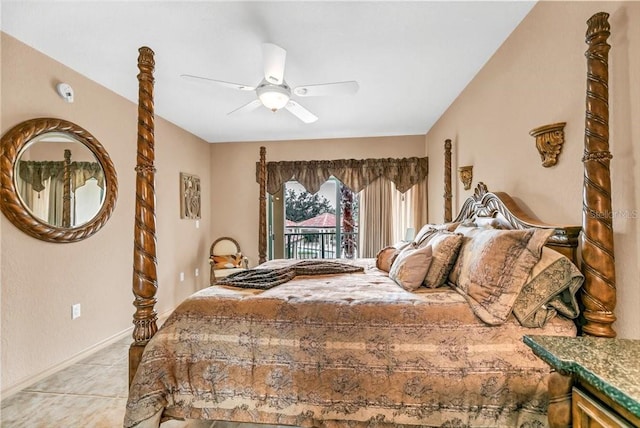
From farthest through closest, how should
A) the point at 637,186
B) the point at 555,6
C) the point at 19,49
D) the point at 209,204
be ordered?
the point at 209,204 → the point at 19,49 → the point at 555,6 → the point at 637,186

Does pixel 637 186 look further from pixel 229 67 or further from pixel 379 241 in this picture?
pixel 379 241

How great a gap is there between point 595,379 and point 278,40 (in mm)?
2464

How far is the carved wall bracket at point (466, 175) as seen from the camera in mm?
2982

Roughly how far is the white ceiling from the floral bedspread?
1.80 metres

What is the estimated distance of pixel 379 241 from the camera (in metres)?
4.88

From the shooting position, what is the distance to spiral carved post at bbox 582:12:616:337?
1.25 m

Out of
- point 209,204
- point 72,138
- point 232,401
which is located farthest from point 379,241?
point 72,138

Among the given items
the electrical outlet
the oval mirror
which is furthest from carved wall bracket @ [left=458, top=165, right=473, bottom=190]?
the electrical outlet

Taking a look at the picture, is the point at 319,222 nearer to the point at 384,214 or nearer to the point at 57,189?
the point at 384,214

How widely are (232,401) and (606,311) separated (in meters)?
1.78

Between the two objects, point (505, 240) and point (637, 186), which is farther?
point (505, 240)

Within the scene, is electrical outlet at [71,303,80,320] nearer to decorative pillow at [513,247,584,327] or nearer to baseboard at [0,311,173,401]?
baseboard at [0,311,173,401]

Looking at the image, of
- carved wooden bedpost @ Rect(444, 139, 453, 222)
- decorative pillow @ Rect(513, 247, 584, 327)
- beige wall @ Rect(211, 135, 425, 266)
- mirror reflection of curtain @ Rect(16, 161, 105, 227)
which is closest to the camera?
decorative pillow @ Rect(513, 247, 584, 327)

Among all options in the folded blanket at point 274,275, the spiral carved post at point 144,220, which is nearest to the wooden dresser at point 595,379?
the folded blanket at point 274,275
